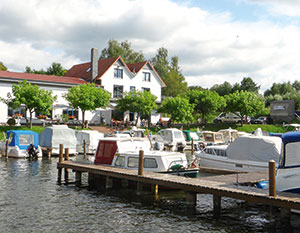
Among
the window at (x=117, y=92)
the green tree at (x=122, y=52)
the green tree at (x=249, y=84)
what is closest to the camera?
the window at (x=117, y=92)

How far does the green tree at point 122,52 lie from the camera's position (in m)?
87.8

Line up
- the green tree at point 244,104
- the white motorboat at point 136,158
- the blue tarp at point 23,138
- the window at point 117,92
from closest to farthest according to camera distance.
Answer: the white motorboat at point 136,158, the blue tarp at point 23,138, the green tree at point 244,104, the window at point 117,92

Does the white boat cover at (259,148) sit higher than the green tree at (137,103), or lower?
lower

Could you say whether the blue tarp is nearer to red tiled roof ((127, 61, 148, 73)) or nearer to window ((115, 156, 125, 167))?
window ((115, 156, 125, 167))

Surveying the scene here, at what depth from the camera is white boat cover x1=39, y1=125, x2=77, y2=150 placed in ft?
120

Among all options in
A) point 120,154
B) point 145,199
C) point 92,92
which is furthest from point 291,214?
point 92,92

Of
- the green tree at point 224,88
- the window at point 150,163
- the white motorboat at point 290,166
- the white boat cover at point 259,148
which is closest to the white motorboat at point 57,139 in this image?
the window at point 150,163

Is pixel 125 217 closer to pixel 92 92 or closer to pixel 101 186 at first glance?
pixel 101 186

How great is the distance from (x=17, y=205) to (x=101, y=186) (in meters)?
6.07

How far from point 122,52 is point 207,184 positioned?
245 feet

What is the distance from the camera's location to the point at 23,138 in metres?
35.2

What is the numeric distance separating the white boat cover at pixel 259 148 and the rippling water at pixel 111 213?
6.24 metres

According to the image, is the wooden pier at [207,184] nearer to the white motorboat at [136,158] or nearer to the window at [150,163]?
the white motorboat at [136,158]

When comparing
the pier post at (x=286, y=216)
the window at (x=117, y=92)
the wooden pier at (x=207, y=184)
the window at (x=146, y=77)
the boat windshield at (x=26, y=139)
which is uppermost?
the window at (x=146, y=77)
